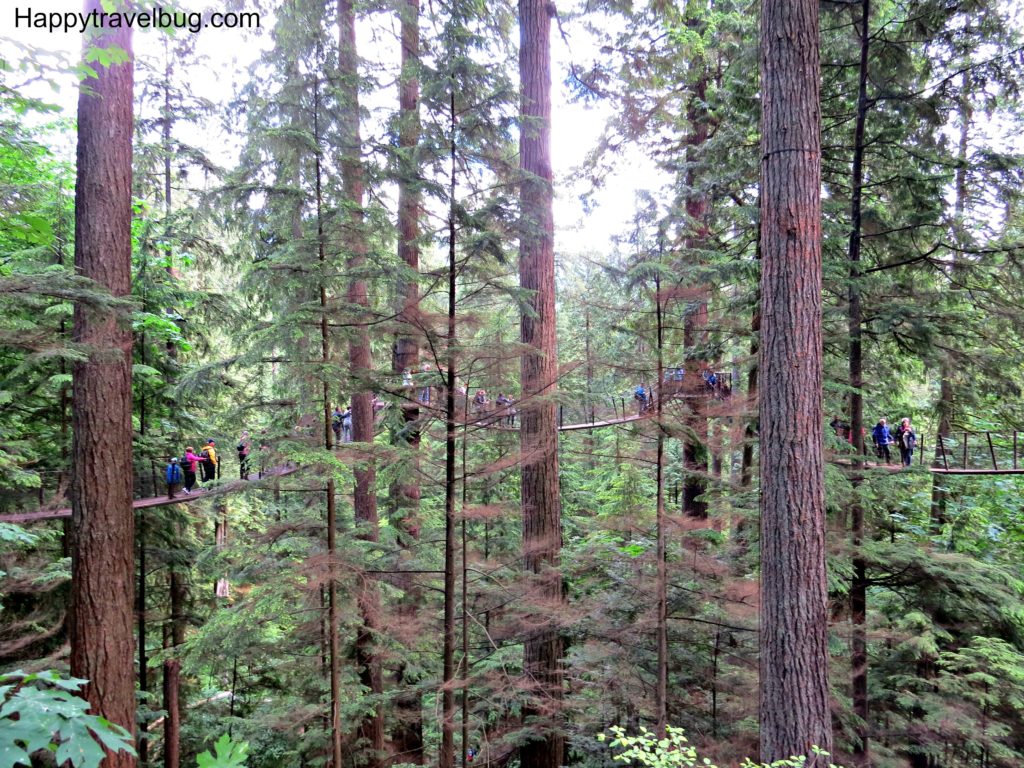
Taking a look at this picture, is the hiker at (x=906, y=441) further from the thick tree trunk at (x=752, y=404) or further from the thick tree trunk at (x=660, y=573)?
the thick tree trunk at (x=660, y=573)

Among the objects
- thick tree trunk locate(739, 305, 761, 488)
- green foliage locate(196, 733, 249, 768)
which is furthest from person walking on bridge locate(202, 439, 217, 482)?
green foliage locate(196, 733, 249, 768)

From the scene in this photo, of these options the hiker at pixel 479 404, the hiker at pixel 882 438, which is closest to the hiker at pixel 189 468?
the hiker at pixel 479 404

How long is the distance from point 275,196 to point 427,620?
196 inches

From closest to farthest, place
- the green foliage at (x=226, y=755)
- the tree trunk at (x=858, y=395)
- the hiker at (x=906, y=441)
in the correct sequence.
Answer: the green foliage at (x=226, y=755) < the tree trunk at (x=858, y=395) < the hiker at (x=906, y=441)

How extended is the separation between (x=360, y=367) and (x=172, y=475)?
5470 mm

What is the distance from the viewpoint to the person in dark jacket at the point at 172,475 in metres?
8.38

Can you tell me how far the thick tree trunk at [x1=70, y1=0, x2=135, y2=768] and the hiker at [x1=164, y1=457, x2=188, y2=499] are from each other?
3875 mm

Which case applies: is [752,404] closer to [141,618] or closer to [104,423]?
[104,423]

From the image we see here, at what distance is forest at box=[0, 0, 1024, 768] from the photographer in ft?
14.7

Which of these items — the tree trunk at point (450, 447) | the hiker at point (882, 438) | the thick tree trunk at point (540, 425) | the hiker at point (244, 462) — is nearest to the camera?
the tree trunk at point (450, 447)

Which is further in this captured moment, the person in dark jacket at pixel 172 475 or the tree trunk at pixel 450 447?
the person in dark jacket at pixel 172 475

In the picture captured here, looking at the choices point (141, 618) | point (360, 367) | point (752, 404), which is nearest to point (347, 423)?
point (141, 618)

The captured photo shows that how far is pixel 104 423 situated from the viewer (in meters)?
4.79

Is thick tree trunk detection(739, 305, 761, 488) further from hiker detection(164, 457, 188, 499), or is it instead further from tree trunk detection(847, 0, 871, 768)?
hiker detection(164, 457, 188, 499)
